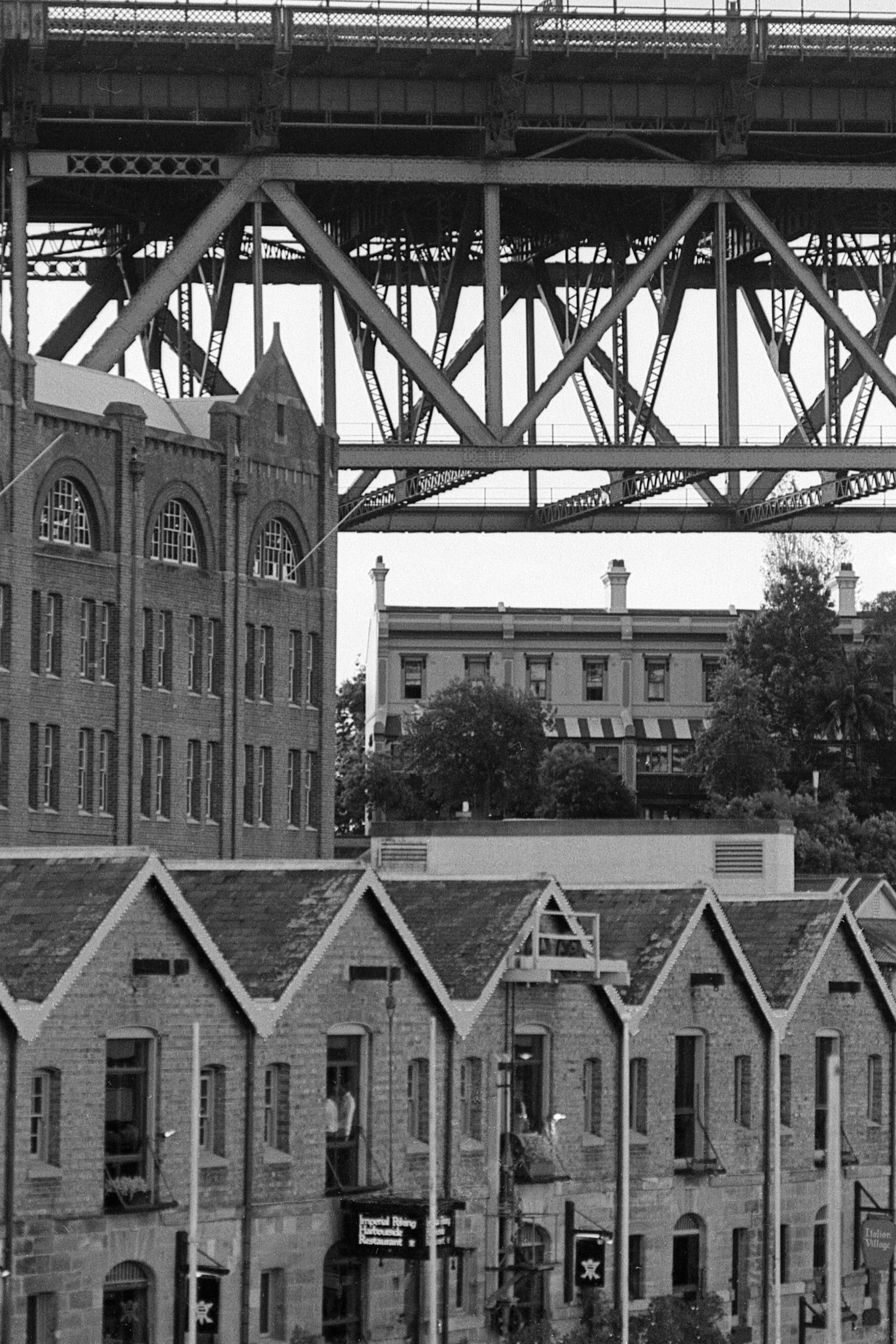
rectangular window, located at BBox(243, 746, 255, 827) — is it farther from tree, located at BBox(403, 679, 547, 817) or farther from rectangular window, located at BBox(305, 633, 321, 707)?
tree, located at BBox(403, 679, 547, 817)

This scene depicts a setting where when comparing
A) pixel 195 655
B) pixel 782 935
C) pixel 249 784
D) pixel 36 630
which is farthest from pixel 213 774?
pixel 782 935

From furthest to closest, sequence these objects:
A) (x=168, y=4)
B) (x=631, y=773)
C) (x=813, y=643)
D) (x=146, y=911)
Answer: (x=631, y=773), (x=813, y=643), (x=168, y=4), (x=146, y=911)

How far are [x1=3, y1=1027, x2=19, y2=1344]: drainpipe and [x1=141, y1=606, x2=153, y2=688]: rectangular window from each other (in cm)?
6191

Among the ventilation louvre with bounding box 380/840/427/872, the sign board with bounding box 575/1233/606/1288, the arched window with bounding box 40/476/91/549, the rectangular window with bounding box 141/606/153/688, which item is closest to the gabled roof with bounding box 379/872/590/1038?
the sign board with bounding box 575/1233/606/1288

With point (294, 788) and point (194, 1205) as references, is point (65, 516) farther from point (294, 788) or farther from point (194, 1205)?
point (194, 1205)

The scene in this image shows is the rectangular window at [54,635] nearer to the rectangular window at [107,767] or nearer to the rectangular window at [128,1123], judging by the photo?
the rectangular window at [107,767]

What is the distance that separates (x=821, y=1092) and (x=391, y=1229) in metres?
14.7

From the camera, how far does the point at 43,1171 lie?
139 feet

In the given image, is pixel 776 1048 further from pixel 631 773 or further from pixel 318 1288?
pixel 631 773

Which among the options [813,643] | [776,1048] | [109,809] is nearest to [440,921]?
[776,1048]

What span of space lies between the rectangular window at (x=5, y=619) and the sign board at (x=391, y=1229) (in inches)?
2038

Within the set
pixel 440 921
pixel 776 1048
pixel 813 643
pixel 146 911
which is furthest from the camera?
pixel 813 643

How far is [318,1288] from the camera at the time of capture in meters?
47.2

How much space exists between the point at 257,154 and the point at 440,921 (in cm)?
5221
